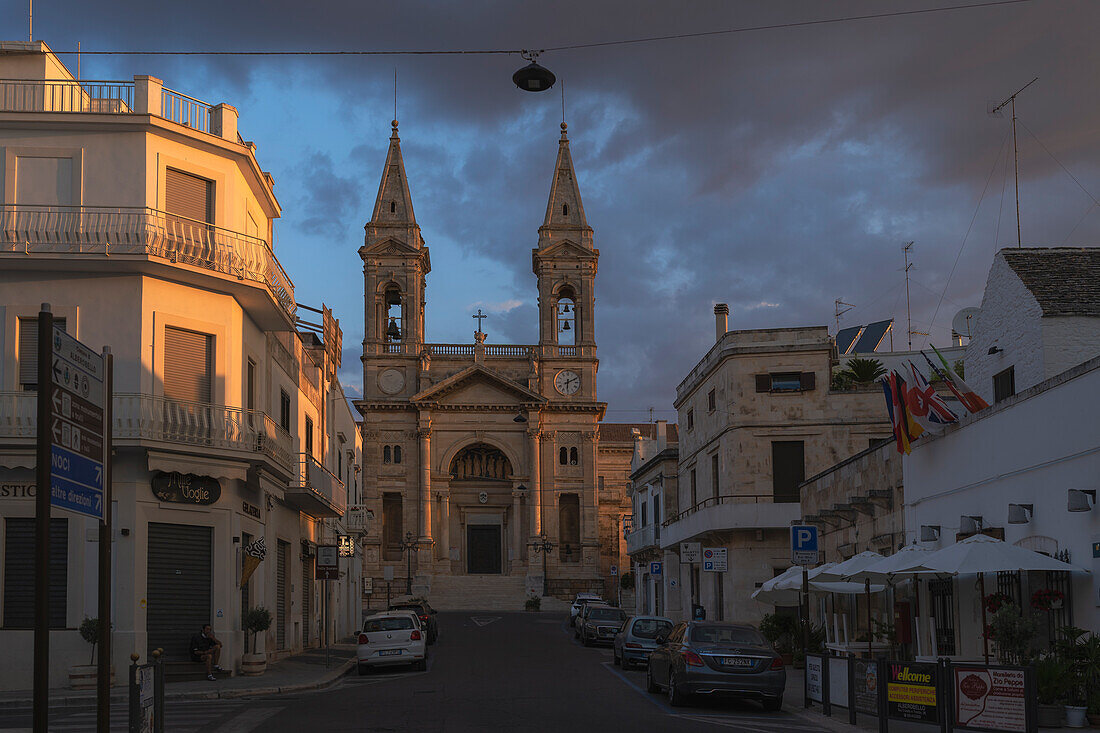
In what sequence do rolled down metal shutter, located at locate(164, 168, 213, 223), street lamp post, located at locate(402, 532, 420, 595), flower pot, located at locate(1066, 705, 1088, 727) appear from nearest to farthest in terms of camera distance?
flower pot, located at locate(1066, 705, 1088, 727), rolled down metal shutter, located at locate(164, 168, 213, 223), street lamp post, located at locate(402, 532, 420, 595)

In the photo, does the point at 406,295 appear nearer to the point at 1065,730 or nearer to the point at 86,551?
the point at 86,551

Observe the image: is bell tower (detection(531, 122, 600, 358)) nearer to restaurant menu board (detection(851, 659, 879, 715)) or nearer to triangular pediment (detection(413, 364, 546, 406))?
triangular pediment (detection(413, 364, 546, 406))

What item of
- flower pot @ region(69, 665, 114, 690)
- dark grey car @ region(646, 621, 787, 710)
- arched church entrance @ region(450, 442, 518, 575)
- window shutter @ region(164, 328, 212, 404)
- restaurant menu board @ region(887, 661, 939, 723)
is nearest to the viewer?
restaurant menu board @ region(887, 661, 939, 723)

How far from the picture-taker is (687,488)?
50.5 meters

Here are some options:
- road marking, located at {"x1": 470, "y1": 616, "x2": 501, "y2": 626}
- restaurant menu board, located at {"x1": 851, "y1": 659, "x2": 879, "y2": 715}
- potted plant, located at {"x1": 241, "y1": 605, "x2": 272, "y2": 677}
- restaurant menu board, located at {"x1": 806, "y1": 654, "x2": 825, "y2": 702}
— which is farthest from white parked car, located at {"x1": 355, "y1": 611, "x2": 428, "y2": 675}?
road marking, located at {"x1": 470, "y1": 616, "x2": 501, "y2": 626}

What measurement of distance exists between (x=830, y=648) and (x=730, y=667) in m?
6.05

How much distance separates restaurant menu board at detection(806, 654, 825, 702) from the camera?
18.2 metres

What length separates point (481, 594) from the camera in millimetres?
76750

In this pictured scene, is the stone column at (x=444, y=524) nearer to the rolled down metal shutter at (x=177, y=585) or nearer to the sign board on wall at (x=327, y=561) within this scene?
the sign board on wall at (x=327, y=561)

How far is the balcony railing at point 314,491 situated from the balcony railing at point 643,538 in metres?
21.1

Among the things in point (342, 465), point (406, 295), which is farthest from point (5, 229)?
point (406, 295)

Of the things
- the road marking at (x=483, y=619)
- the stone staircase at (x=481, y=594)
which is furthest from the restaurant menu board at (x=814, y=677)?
the stone staircase at (x=481, y=594)

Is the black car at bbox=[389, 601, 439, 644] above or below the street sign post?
below

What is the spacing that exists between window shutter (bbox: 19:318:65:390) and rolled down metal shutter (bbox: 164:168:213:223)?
129 inches
